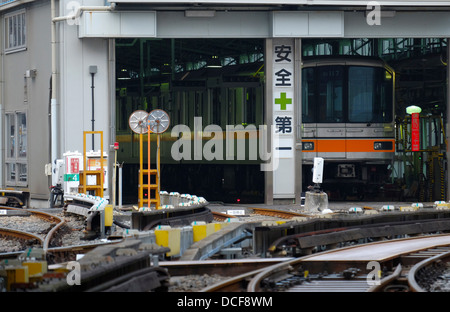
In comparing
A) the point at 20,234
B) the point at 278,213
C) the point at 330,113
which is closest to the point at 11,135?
the point at 330,113

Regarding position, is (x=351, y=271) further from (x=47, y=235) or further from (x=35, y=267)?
(x=47, y=235)

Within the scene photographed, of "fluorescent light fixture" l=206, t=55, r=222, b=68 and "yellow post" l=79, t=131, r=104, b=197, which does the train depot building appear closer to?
"yellow post" l=79, t=131, r=104, b=197

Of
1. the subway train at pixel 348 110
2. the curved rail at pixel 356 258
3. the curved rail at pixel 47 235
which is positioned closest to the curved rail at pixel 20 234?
the curved rail at pixel 47 235

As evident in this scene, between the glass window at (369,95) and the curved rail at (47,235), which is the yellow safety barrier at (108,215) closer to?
the curved rail at (47,235)

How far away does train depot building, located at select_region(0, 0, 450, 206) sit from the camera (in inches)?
802

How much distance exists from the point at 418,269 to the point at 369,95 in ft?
44.5

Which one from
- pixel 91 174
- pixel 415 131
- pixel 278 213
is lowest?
pixel 278 213

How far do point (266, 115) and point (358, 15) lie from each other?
327 centimetres

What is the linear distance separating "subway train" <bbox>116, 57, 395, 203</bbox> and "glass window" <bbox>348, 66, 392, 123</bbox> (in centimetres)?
2

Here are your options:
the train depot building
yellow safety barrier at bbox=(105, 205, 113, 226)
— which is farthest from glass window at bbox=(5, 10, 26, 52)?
yellow safety barrier at bbox=(105, 205, 113, 226)

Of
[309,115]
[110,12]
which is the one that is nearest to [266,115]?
[309,115]

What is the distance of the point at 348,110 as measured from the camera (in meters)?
21.3

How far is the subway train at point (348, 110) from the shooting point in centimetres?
2136

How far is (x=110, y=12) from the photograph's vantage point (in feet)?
65.9
